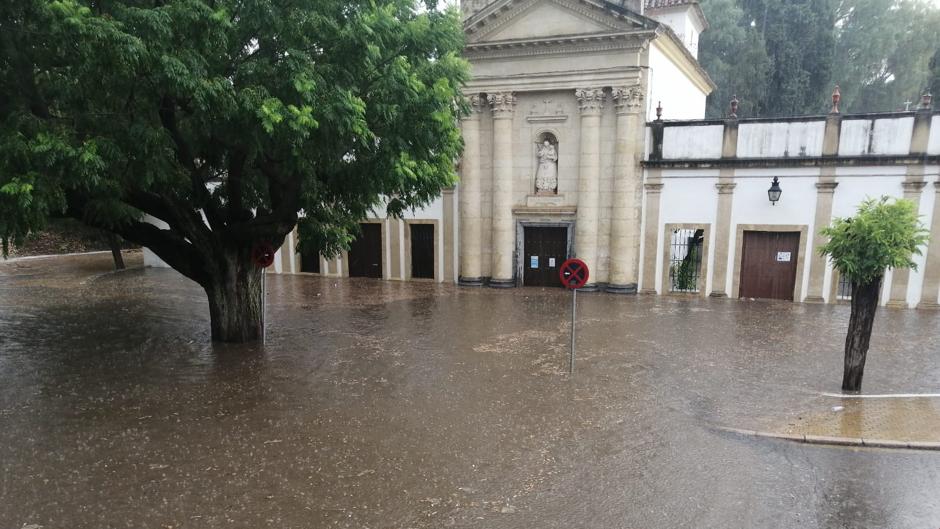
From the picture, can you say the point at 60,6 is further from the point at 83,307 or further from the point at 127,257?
the point at 127,257

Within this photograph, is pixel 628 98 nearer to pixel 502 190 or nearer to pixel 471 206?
pixel 502 190

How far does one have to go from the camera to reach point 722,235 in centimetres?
1775

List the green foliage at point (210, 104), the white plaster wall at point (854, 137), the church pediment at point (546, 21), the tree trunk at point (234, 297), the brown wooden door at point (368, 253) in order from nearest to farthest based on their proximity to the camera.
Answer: the green foliage at point (210, 104), the tree trunk at point (234, 297), the white plaster wall at point (854, 137), the church pediment at point (546, 21), the brown wooden door at point (368, 253)

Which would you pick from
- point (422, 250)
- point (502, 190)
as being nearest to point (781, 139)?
point (502, 190)

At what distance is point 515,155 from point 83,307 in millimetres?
14298

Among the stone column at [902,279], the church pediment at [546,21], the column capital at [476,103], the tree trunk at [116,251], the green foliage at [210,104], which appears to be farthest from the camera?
the tree trunk at [116,251]

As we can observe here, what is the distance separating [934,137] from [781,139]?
3671mm

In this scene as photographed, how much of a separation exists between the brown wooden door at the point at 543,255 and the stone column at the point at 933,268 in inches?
402

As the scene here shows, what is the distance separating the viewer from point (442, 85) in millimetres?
9492

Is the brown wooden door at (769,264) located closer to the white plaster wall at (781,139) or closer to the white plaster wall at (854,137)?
the white plaster wall at (781,139)

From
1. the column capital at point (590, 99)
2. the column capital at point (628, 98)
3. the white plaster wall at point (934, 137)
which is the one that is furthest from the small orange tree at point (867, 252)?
the column capital at point (590, 99)

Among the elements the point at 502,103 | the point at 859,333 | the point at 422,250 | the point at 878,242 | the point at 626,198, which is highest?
the point at 502,103

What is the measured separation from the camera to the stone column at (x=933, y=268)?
15.6 meters

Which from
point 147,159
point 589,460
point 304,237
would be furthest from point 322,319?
point 589,460
